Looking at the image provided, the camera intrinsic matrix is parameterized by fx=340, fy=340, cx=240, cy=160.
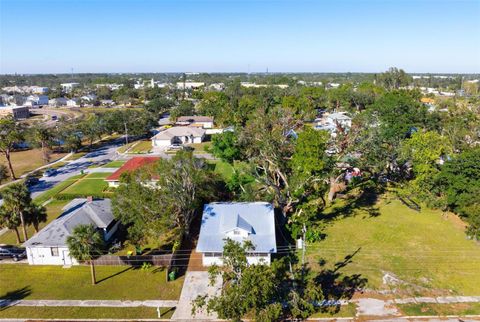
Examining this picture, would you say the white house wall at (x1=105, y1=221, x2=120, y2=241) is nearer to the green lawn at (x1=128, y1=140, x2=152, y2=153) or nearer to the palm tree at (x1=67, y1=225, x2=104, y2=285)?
the palm tree at (x1=67, y1=225, x2=104, y2=285)

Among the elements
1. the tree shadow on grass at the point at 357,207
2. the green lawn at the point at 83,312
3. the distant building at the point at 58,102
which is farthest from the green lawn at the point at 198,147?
the distant building at the point at 58,102

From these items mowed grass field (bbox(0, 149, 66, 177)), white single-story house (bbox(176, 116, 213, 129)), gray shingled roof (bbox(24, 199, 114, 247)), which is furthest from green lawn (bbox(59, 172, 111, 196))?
white single-story house (bbox(176, 116, 213, 129))

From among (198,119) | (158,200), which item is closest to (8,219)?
(158,200)

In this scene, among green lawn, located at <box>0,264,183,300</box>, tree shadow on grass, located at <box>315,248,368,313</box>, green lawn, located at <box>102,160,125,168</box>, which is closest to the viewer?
tree shadow on grass, located at <box>315,248,368,313</box>

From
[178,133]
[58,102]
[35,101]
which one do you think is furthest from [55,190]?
[35,101]

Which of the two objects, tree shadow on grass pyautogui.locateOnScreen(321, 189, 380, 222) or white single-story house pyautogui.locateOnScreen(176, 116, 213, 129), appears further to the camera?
white single-story house pyautogui.locateOnScreen(176, 116, 213, 129)

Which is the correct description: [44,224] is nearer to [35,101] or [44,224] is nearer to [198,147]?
[198,147]

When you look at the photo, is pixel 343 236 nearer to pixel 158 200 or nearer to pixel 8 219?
pixel 158 200
